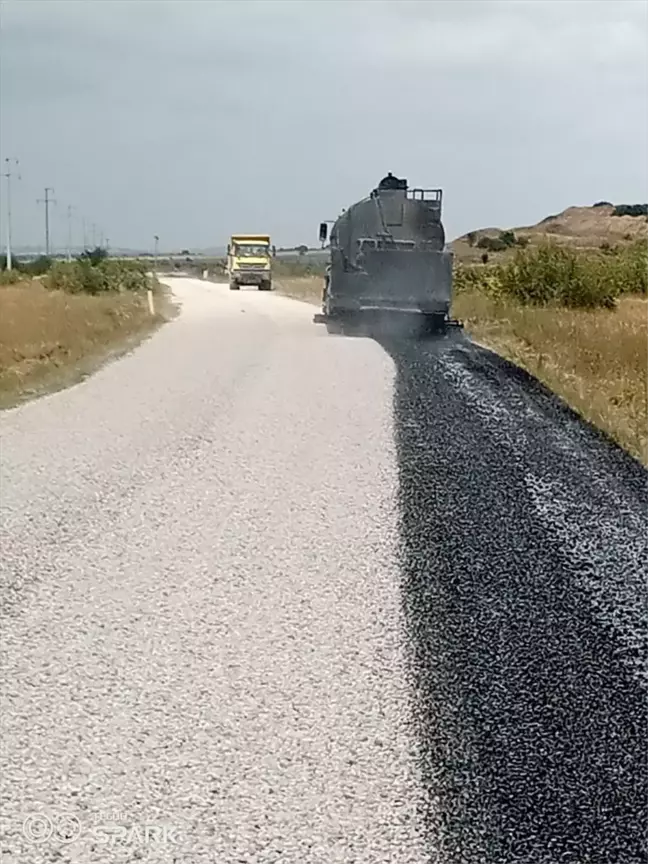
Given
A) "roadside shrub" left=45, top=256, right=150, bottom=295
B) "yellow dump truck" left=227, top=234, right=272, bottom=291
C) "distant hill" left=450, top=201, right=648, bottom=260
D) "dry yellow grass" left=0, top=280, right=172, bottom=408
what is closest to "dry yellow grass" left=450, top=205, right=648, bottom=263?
"distant hill" left=450, top=201, right=648, bottom=260

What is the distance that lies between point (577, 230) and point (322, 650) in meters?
126

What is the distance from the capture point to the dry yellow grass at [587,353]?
501 inches

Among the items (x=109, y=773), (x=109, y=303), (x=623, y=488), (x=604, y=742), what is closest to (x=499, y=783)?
(x=604, y=742)

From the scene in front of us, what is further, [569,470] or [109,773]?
[569,470]

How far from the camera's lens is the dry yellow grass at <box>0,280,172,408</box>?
16.0 meters

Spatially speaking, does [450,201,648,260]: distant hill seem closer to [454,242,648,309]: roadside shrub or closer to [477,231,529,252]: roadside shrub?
[477,231,529,252]: roadside shrub

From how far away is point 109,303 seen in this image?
34406 mm

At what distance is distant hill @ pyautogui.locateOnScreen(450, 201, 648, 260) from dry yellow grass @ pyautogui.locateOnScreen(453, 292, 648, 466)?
213 ft

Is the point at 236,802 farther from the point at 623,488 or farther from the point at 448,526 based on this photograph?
the point at 623,488

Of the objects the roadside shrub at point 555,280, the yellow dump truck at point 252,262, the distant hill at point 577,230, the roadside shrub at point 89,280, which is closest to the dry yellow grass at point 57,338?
the roadside shrub at point 555,280

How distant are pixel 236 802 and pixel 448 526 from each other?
3947 mm

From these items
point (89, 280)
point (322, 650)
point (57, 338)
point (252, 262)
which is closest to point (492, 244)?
point (252, 262)

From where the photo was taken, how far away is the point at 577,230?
126 m

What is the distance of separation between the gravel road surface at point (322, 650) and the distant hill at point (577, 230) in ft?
277
